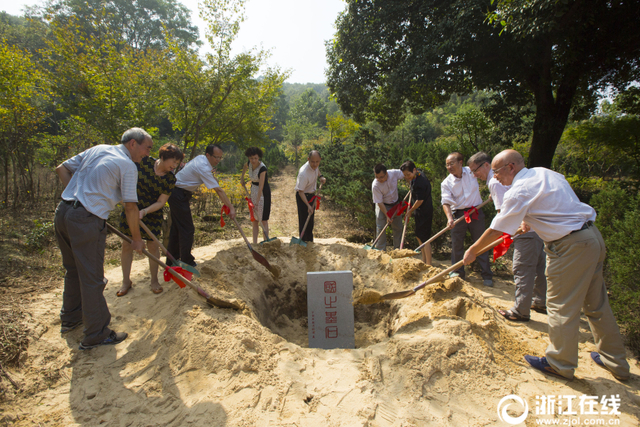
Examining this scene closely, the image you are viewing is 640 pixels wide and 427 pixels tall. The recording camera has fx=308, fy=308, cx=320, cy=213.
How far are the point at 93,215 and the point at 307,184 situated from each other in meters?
3.01

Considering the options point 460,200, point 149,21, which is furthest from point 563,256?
point 149,21

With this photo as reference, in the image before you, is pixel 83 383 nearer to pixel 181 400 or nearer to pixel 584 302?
pixel 181 400

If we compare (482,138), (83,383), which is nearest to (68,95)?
(83,383)

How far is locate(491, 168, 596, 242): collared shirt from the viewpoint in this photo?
244cm

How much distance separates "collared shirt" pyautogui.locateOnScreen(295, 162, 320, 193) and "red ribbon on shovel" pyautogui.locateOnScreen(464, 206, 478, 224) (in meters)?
2.37

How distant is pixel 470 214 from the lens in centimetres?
444

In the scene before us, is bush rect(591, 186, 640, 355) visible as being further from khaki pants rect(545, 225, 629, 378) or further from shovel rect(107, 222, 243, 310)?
shovel rect(107, 222, 243, 310)

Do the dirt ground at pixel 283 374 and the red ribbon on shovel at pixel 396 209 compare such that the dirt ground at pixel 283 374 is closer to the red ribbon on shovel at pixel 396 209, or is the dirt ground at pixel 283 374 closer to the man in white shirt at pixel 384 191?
the red ribbon on shovel at pixel 396 209

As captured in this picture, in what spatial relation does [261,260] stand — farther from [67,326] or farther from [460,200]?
[460,200]

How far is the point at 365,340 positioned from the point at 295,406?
6.09 ft

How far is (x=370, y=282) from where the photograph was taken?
4473mm

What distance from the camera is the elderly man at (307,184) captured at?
4.95 m

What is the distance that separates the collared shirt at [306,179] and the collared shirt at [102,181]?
2578mm

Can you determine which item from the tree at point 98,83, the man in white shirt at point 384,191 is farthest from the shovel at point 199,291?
the tree at point 98,83
